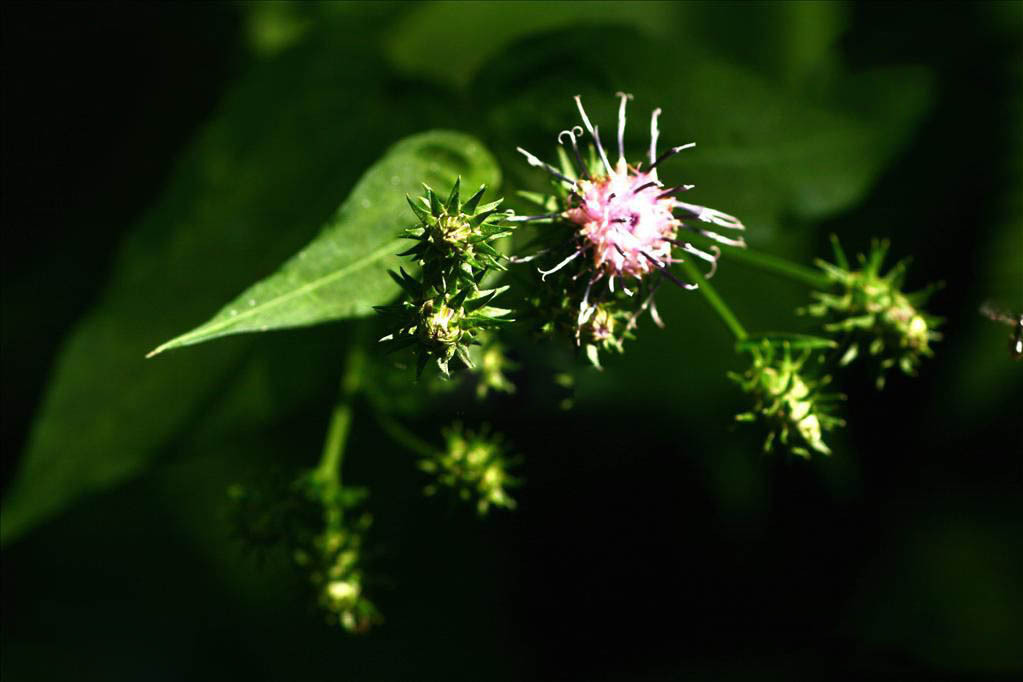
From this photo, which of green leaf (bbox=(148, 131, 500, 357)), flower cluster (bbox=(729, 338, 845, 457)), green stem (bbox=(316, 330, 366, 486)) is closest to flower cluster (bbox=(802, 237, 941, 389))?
flower cluster (bbox=(729, 338, 845, 457))

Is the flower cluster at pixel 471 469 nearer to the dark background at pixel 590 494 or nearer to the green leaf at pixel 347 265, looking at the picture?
the green leaf at pixel 347 265

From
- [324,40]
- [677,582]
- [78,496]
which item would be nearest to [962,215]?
[677,582]

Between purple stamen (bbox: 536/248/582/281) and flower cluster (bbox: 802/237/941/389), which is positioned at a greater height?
flower cluster (bbox: 802/237/941/389)

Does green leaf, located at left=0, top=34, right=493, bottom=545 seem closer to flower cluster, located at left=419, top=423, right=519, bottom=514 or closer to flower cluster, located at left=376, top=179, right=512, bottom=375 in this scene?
flower cluster, located at left=419, top=423, right=519, bottom=514

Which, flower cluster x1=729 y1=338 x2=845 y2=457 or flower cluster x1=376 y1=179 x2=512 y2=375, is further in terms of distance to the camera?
flower cluster x1=729 y1=338 x2=845 y2=457

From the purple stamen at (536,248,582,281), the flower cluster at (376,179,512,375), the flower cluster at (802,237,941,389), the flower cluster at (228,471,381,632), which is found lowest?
the flower cluster at (228,471,381,632)

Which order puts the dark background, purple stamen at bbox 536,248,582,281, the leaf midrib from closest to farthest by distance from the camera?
the leaf midrib, purple stamen at bbox 536,248,582,281, the dark background

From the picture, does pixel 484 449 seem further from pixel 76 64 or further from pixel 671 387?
pixel 76 64
